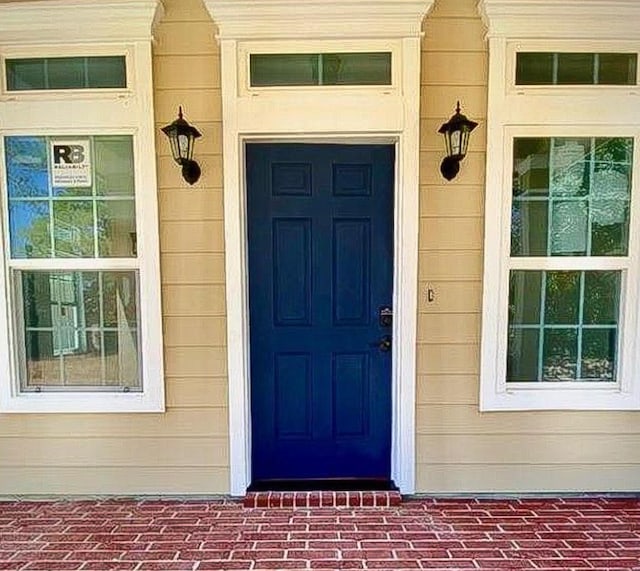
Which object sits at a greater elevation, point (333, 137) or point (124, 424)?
point (333, 137)

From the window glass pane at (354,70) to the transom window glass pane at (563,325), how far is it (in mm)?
1314

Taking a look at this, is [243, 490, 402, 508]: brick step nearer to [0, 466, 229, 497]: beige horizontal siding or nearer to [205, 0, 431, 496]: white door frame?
[0, 466, 229, 497]: beige horizontal siding

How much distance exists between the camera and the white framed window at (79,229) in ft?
8.98

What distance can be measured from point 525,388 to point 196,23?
8.93 feet

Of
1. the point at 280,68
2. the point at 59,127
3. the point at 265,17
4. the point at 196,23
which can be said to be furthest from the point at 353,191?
the point at 59,127

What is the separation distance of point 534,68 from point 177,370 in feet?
8.46

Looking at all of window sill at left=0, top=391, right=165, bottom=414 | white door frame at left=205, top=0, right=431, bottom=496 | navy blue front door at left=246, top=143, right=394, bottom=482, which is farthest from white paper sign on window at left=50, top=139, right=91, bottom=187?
window sill at left=0, top=391, right=165, bottom=414

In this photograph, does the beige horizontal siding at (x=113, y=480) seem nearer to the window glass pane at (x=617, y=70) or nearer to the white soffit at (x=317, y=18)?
the white soffit at (x=317, y=18)

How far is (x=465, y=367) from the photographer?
2.86 metres

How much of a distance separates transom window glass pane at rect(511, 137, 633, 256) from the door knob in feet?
2.80

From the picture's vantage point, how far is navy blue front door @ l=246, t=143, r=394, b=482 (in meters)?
2.89

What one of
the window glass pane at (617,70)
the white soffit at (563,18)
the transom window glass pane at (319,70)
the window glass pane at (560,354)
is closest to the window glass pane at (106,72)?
Answer: the transom window glass pane at (319,70)

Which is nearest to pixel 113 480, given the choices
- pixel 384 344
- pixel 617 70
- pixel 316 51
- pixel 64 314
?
pixel 64 314

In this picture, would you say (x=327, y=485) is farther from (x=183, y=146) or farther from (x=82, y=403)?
(x=183, y=146)
